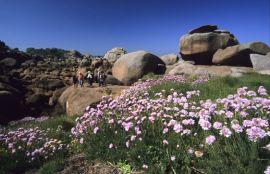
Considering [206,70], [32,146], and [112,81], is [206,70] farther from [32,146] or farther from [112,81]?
[32,146]

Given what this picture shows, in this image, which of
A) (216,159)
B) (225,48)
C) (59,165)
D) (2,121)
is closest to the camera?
(216,159)

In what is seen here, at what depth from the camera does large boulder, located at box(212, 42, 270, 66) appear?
87.9 ft

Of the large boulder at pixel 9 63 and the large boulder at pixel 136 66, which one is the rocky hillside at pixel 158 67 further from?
the large boulder at pixel 9 63

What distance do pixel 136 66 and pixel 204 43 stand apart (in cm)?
643

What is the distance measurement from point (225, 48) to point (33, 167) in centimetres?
2384

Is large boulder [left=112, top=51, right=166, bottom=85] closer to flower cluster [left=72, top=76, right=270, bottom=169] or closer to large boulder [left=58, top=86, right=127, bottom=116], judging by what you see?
large boulder [left=58, top=86, right=127, bottom=116]

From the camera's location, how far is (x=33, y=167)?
7465 mm

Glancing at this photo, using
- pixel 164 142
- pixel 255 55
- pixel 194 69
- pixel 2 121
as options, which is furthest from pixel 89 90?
pixel 164 142

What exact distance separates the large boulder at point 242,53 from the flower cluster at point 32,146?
2037 centimetres

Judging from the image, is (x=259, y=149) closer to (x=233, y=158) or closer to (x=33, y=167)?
(x=233, y=158)

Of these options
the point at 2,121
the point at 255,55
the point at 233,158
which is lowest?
the point at 2,121

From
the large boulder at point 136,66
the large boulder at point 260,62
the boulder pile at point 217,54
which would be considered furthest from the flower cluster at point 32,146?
the large boulder at point 260,62

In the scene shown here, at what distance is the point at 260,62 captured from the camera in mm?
24859

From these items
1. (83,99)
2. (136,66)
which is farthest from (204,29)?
(83,99)
